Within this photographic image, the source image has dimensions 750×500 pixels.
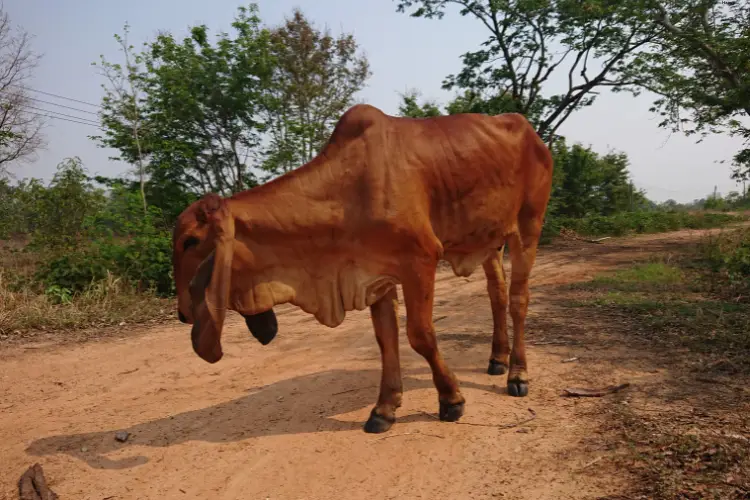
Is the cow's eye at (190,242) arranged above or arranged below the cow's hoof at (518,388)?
above

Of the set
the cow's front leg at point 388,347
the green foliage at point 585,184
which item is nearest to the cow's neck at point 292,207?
the cow's front leg at point 388,347

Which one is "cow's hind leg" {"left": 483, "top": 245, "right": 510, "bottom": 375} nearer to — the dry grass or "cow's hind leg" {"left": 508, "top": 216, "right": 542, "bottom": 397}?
"cow's hind leg" {"left": 508, "top": 216, "right": 542, "bottom": 397}

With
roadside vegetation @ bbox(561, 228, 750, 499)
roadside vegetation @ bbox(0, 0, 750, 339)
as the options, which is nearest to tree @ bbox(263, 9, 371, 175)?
roadside vegetation @ bbox(0, 0, 750, 339)

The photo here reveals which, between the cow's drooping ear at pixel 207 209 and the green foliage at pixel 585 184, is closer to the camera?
the cow's drooping ear at pixel 207 209

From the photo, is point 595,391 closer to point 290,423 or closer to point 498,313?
point 498,313

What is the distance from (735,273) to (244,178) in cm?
1404

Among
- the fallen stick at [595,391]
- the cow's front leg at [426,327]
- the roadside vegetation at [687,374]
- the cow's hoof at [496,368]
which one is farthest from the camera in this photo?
the cow's hoof at [496,368]

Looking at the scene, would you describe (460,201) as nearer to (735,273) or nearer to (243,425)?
(243,425)

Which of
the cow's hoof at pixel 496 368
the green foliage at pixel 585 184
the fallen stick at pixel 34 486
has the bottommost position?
the fallen stick at pixel 34 486

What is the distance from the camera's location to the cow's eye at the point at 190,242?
133 inches

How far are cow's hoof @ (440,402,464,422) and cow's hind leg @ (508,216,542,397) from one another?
79 centimetres

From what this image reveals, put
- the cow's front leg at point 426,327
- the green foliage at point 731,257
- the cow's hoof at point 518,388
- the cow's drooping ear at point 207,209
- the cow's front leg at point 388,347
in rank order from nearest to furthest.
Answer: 1. the cow's drooping ear at point 207,209
2. the cow's front leg at point 426,327
3. the cow's front leg at point 388,347
4. the cow's hoof at point 518,388
5. the green foliage at point 731,257

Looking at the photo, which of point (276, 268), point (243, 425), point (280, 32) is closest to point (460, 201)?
point (276, 268)

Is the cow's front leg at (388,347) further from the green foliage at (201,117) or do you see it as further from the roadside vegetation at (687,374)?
the green foliage at (201,117)
